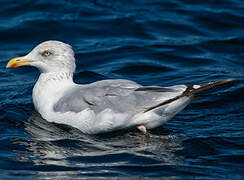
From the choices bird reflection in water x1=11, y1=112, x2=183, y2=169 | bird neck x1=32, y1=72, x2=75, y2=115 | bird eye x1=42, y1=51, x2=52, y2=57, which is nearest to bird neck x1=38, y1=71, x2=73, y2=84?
bird neck x1=32, y1=72, x2=75, y2=115

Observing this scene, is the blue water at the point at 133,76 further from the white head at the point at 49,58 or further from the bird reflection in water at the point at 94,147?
the white head at the point at 49,58

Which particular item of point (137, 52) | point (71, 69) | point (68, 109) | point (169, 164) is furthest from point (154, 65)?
point (169, 164)

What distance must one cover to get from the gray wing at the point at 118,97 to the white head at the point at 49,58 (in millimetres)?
812

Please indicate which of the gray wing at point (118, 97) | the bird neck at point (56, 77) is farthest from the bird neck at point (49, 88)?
the gray wing at point (118, 97)

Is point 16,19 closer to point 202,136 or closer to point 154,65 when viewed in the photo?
point 154,65

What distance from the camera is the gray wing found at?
629 cm

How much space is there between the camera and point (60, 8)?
13117mm

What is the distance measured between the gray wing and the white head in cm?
81

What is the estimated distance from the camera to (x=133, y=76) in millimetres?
9500

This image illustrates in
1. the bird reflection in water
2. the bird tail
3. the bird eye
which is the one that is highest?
the bird eye

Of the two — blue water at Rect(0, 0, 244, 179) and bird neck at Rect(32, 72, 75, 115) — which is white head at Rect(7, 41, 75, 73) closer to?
bird neck at Rect(32, 72, 75, 115)

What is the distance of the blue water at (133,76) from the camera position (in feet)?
18.4

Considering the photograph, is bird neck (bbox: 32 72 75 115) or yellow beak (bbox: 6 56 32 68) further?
yellow beak (bbox: 6 56 32 68)

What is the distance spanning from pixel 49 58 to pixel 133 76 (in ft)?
8.18
